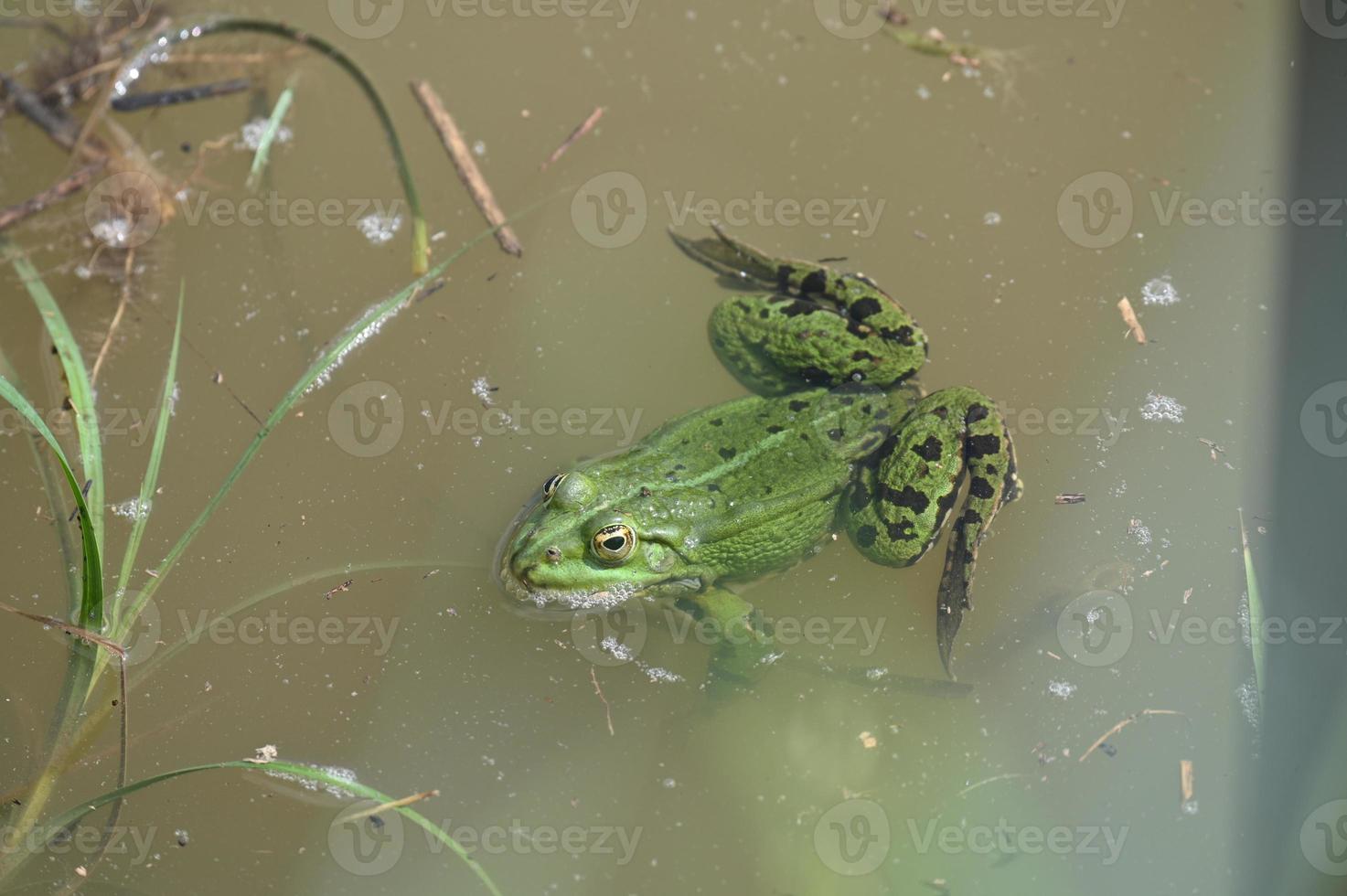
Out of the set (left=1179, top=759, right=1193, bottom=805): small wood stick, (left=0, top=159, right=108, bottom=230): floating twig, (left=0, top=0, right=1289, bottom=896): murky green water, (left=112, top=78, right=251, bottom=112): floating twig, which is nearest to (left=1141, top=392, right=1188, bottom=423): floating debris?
(left=0, top=0, right=1289, bottom=896): murky green water

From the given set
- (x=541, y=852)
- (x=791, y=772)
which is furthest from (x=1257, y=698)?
(x=541, y=852)

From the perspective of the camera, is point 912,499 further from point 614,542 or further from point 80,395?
point 80,395

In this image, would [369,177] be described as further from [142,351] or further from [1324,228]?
[1324,228]

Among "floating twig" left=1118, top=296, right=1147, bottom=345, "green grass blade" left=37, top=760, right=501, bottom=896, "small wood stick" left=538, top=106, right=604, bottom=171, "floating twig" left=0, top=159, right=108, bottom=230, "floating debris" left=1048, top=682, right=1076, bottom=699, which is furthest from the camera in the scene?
"small wood stick" left=538, top=106, right=604, bottom=171

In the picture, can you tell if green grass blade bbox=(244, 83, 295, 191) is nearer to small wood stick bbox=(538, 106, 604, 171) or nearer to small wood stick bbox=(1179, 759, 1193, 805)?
small wood stick bbox=(538, 106, 604, 171)

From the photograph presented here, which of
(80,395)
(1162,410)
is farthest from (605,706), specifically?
(1162,410)

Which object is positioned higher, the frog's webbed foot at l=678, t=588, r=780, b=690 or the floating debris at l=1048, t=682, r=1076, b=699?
the floating debris at l=1048, t=682, r=1076, b=699
